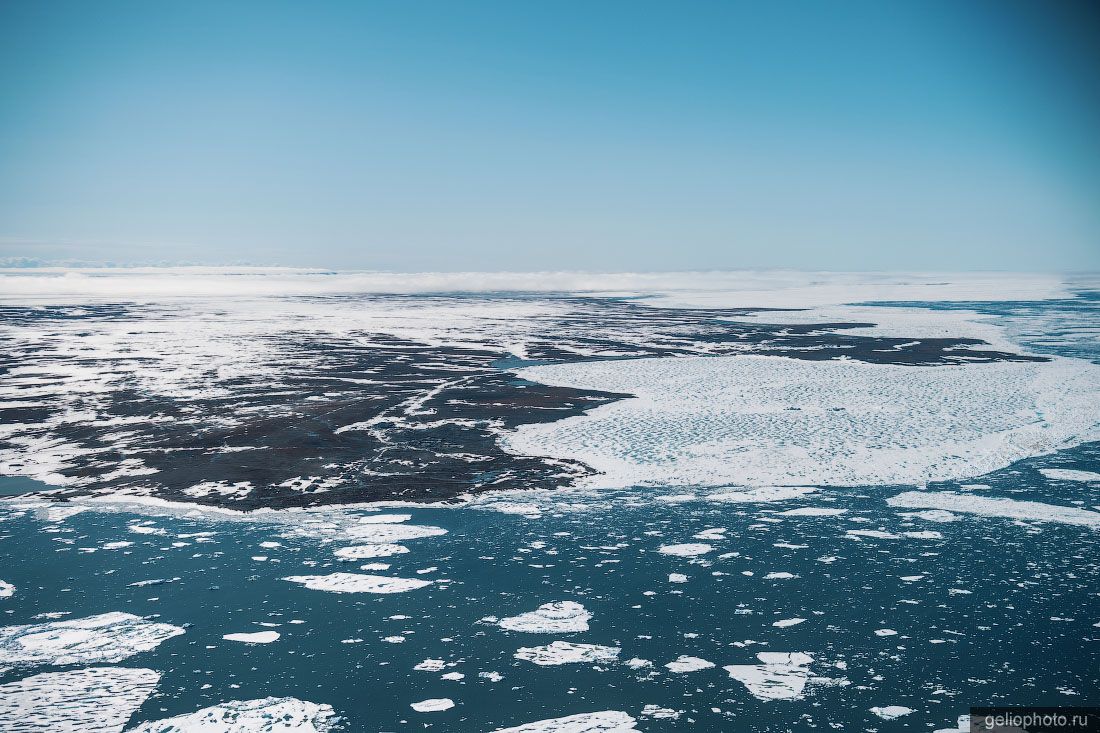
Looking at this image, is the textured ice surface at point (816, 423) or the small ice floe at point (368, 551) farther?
the textured ice surface at point (816, 423)

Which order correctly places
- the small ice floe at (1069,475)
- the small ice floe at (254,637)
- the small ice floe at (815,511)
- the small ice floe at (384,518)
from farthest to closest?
the small ice floe at (1069,475), the small ice floe at (815,511), the small ice floe at (384,518), the small ice floe at (254,637)

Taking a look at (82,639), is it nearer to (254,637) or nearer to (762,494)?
(254,637)

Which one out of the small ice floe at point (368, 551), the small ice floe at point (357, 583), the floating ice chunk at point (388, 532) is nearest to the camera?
the small ice floe at point (357, 583)

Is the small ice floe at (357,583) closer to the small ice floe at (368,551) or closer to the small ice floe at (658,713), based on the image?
the small ice floe at (368,551)

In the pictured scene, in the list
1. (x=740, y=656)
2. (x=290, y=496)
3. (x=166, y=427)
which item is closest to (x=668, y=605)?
(x=740, y=656)

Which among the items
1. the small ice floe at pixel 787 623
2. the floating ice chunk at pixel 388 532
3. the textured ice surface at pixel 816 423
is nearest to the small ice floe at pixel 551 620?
the small ice floe at pixel 787 623

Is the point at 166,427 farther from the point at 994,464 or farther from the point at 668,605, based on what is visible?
the point at 994,464

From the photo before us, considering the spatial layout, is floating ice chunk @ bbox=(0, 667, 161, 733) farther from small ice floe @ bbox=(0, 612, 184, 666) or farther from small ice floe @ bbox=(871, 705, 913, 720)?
small ice floe @ bbox=(871, 705, 913, 720)
